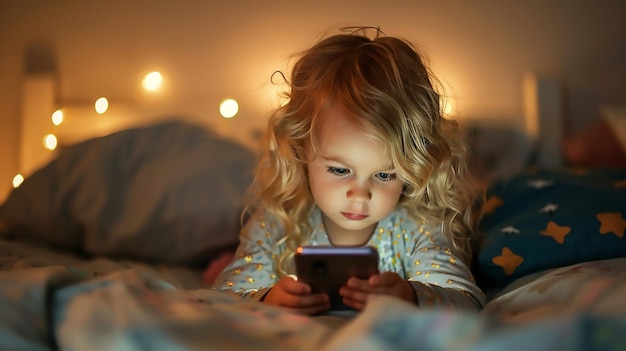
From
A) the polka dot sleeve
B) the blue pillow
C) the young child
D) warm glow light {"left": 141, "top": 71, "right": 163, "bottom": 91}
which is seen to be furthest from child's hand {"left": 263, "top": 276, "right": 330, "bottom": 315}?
warm glow light {"left": 141, "top": 71, "right": 163, "bottom": 91}

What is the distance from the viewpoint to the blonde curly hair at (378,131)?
1.03 m

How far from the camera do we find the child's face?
1.01 m

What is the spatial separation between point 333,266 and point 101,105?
1251 mm

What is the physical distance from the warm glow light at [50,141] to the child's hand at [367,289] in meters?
1.27

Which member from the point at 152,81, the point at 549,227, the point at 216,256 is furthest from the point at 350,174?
the point at 152,81

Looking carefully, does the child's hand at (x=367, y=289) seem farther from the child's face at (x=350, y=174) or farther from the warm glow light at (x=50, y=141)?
the warm glow light at (x=50, y=141)

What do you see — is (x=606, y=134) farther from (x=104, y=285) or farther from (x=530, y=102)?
(x=104, y=285)

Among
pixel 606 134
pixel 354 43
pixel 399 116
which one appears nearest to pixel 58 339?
pixel 399 116

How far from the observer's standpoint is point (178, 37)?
1.93 meters

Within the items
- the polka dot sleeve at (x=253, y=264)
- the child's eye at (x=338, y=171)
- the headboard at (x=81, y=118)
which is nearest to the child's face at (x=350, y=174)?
the child's eye at (x=338, y=171)

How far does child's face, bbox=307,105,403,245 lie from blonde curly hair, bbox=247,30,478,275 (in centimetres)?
2

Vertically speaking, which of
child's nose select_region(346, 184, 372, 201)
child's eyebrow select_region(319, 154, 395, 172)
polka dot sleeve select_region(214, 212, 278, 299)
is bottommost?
polka dot sleeve select_region(214, 212, 278, 299)

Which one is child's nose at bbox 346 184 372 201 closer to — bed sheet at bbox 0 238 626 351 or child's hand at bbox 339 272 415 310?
child's hand at bbox 339 272 415 310

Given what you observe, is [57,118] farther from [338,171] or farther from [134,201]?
[338,171]
